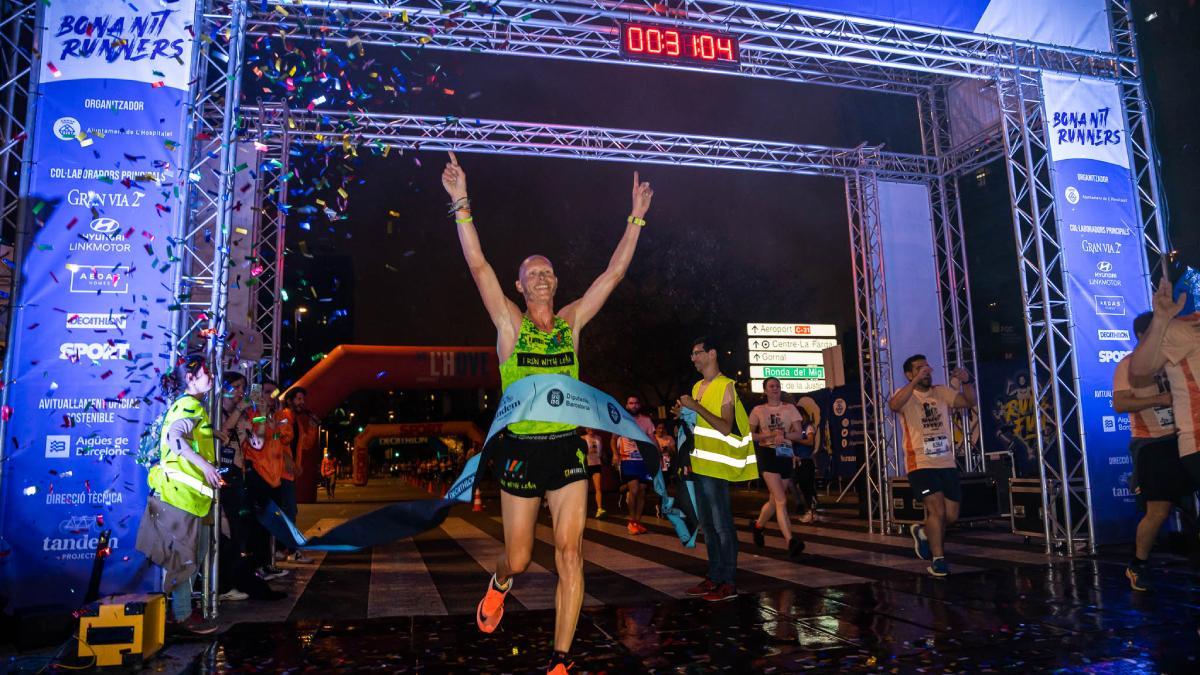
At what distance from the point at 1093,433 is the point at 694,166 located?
828 cm

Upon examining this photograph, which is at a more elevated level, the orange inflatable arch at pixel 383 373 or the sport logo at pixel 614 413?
the orange inflatable arch at pixel 383 373

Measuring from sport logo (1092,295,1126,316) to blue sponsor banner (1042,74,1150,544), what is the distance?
12 mm

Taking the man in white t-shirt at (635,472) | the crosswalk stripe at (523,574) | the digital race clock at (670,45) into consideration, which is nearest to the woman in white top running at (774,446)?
the man in white t-shirt at (635,472)

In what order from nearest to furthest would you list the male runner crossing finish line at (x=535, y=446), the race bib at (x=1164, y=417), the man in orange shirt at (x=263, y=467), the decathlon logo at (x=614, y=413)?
the male runner crossing finish line at (x=535, y=446), the decathlon logo at (x=614, y=413), the race bib at (x=1164, y=417), the man in orange shirt at (x=263, y=467)

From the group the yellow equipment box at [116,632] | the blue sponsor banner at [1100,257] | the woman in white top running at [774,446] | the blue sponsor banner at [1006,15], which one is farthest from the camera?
the blue sponsor banner at [1006,15]

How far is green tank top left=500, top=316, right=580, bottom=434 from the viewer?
13.2 feet

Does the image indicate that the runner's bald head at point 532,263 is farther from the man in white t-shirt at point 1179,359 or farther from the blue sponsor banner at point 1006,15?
the blue sponsor banner at point 1006,15

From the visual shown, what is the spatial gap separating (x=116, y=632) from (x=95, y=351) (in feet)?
7.82

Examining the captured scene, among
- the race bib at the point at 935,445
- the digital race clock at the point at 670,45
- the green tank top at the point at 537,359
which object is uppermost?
the digital race clock at the point at 670,45

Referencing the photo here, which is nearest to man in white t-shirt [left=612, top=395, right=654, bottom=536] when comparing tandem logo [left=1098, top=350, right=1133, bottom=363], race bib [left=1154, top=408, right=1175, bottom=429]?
tandem logo [left=1098, top=350, right=1133, bottom=363]

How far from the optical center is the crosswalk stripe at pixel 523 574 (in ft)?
20.6

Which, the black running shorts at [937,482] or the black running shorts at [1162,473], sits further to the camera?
the black running shorts at [937,482]

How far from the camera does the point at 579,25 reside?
1033cm

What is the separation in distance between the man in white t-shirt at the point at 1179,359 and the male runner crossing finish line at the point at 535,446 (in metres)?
3.64
